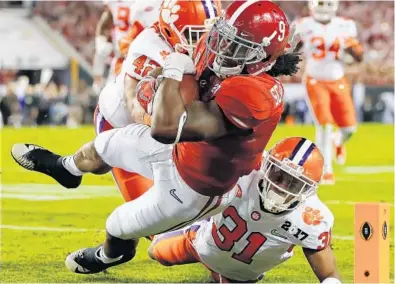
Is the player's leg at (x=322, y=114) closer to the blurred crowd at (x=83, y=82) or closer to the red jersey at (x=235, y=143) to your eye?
the red jersey at (x=235, y=143)

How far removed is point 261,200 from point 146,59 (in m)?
1.08

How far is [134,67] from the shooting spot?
4.80m

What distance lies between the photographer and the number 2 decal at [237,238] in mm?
4133

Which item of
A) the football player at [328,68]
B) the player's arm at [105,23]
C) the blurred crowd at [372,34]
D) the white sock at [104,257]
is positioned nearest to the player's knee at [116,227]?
the white sock at [104,257]

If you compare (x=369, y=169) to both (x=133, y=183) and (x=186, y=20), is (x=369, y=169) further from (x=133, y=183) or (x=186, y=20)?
(x=186, y=20)

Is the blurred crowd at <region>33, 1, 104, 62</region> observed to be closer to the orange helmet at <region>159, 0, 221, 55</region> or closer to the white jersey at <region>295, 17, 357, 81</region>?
the white jersey at <region>295, 17, 357, 81</region>

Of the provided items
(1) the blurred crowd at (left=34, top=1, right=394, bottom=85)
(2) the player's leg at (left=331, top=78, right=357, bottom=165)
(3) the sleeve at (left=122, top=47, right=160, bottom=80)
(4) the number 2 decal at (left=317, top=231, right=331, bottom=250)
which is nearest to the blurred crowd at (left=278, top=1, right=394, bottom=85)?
(1) the blurred crowd at (left=34, top=1, right=394, bottom=85)

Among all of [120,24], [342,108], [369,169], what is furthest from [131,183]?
[369,169]

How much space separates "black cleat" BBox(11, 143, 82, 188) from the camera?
4.61 meters

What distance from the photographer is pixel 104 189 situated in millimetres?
8734

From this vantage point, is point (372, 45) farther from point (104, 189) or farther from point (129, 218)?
point (129, 218)

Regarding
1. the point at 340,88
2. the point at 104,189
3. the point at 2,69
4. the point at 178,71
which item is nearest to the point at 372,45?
the point at 2,69

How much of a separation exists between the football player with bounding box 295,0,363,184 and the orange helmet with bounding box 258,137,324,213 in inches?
221

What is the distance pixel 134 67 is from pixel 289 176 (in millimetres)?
1144
